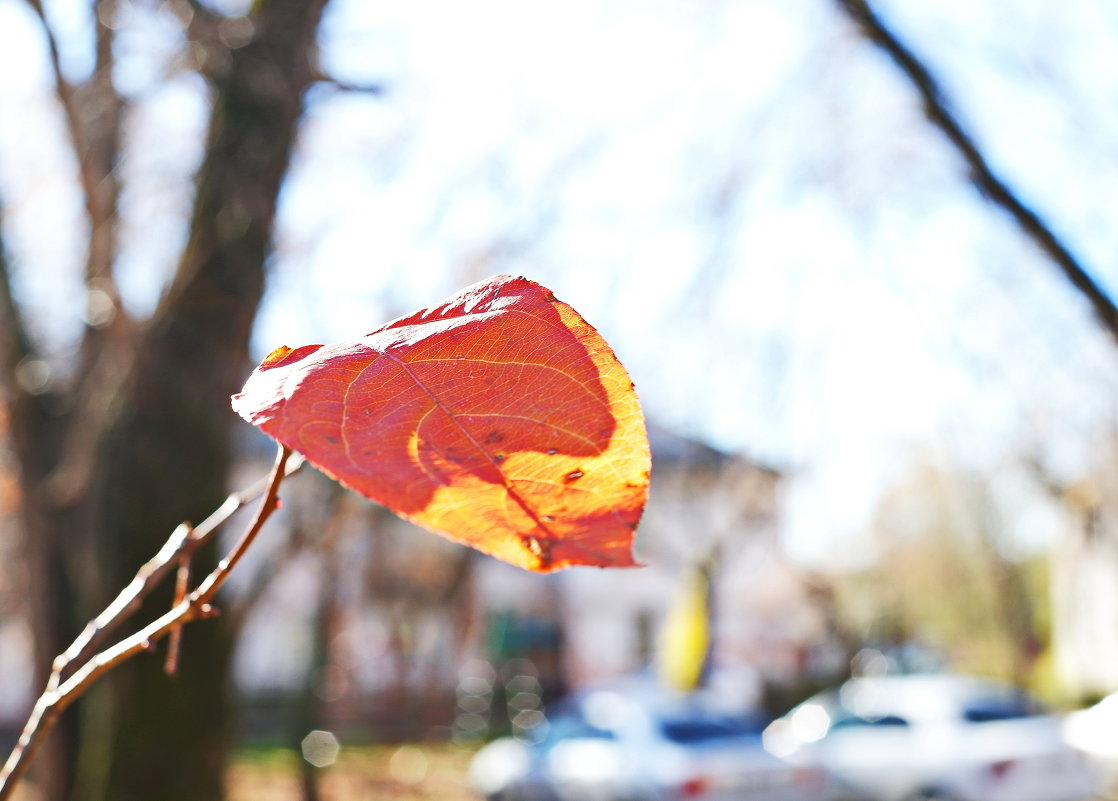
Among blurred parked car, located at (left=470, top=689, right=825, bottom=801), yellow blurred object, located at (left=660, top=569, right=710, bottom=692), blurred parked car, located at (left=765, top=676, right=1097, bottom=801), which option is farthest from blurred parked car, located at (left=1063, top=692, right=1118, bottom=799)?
yellow blurred object, located at (left=660, top=569, right=710, bottom=692)

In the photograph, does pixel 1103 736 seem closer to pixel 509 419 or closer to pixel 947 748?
pixel 947 748

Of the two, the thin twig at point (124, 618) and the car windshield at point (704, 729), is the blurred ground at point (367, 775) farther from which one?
the thin twig at point (124, 618)

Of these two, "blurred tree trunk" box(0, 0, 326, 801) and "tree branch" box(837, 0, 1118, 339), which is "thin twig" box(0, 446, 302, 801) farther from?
"blurred tree trunk" box(0, 0, 326, 801)

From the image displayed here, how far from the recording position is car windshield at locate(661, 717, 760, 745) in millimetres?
9594

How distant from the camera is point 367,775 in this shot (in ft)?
51.0

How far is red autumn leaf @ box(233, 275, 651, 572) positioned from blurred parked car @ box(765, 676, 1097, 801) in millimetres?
9680

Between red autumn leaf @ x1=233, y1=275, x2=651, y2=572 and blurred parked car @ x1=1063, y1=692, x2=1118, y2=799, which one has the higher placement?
blurred parked car @ x1=1063, y1=692, x2=1118, y2=799

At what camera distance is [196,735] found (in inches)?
200

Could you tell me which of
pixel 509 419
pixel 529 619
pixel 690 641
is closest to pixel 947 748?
pixel 690 641

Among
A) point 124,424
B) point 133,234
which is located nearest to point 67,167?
point 133,234

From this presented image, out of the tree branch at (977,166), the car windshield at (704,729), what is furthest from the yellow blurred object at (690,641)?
the tree branch at (977,166)

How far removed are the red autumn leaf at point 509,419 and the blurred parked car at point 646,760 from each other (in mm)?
8951

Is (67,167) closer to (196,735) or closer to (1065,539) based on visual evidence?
(196,735)

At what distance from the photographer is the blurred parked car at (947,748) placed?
9742 mm
